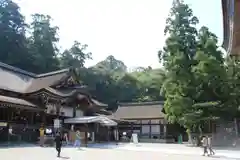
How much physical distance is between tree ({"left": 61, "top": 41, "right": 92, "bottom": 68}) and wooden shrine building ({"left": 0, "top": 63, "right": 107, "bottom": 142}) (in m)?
20.7

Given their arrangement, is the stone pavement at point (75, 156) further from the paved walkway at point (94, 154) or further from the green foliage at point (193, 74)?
the green foliage at point (193, 74)

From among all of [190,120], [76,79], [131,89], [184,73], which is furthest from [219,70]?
[131,89]

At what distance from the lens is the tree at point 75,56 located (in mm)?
58250

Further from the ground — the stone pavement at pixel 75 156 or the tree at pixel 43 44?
the tree at pixel 43 44

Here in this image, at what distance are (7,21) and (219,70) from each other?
42.0 meters

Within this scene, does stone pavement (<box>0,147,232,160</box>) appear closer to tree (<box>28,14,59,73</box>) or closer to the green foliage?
the green foliage

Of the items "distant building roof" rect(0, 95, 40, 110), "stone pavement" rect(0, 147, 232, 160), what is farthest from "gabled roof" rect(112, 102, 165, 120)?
"stone pavement" rect(0, 147, 232, 160)

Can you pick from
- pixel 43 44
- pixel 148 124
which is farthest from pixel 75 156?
pixel 43 44

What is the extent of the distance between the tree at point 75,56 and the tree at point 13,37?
824cm

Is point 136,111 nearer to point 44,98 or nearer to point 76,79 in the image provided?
point 76,79

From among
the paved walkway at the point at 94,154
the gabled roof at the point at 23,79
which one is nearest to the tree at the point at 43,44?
the gabled roof at the point at 23,79

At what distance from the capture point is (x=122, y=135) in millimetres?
42969

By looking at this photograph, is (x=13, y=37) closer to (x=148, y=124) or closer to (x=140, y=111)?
(x=140, y=111)

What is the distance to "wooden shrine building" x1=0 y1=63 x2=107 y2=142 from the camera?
2688 centimetres
